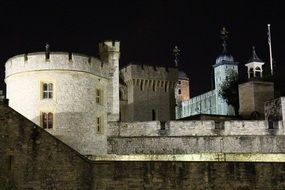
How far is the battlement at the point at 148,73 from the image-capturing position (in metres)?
45.9

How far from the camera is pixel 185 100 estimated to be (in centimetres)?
9262

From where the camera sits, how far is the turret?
112ft

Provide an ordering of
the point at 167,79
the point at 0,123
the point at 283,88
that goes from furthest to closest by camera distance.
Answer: the point at 283,88
the point at 167,79
the point at 0,123

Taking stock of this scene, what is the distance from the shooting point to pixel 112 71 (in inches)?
1369

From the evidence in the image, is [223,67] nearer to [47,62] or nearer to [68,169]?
[47,62]

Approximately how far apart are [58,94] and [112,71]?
5896 mm

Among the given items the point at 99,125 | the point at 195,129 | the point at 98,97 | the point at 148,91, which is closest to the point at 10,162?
the point at 99,125

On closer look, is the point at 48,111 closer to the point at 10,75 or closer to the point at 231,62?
the point at 10,75

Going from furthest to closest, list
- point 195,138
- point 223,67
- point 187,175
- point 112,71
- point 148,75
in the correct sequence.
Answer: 1. point 223,67
2. point 148,75
3. point 112,71
4. point 195,138
5. point 187,175

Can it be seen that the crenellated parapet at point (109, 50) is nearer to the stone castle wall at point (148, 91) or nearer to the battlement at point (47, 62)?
the battlement at point (47, 62)

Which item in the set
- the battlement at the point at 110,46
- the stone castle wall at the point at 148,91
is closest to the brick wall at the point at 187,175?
the battlement at the point at 110,46

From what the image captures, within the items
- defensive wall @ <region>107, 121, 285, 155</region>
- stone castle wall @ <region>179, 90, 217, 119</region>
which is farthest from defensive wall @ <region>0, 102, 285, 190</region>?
stone castle wall @ <region>179, 90, 217, 119</region>

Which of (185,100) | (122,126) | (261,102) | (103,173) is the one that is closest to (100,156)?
(122,126)

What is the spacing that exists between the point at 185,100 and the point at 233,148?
200ft
